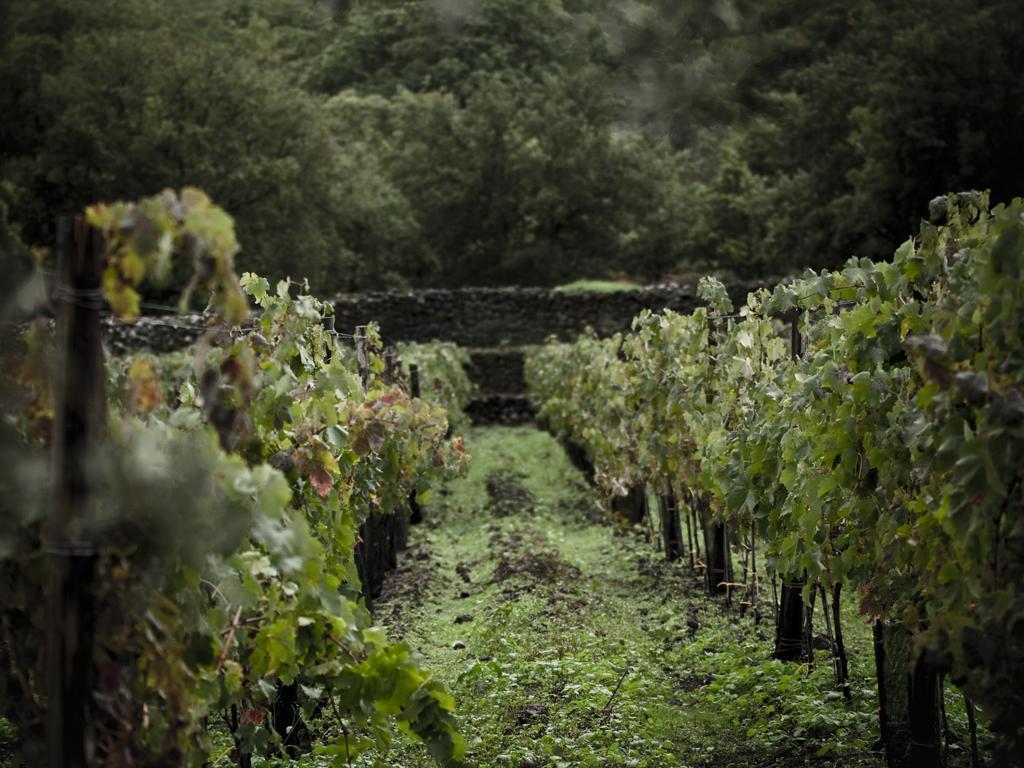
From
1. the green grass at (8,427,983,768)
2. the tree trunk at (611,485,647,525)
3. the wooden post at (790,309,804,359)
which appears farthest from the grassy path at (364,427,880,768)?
the wooden post at (790,309,804,359)

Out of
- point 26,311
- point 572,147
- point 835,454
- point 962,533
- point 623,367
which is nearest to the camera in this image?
point 26,311

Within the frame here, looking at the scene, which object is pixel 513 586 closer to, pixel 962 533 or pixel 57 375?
pixel 962 533

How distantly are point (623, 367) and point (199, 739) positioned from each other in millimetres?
7186

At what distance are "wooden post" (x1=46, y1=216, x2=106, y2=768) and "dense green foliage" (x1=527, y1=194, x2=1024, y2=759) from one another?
2078 mm

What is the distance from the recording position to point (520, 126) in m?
38.4

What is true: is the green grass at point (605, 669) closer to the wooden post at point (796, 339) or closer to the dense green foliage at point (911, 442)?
the dense green foliage at point (911, 442)

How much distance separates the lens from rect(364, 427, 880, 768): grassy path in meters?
4.88

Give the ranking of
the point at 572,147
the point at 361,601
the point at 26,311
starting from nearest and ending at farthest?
the point at 26,311, the point at 361,601, the point at 572,147

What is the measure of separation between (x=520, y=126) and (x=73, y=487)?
37097 millimetres

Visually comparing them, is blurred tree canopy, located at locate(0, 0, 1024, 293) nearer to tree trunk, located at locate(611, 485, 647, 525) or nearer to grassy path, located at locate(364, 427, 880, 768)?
tree trunk, located at locate(611, 485, 647, 525)

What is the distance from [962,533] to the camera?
304 cm

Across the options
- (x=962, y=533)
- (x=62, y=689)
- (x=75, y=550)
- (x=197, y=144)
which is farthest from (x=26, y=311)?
(x=197, y=144)

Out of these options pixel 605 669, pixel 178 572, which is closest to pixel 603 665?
pixel 605 669

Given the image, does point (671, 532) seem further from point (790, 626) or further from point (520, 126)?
point (520, 126)
